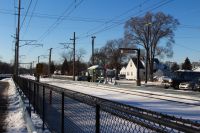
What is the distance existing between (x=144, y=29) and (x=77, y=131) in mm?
82911

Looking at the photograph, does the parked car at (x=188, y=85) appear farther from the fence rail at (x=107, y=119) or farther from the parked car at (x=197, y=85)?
the fence rail at (x=107, y=119)

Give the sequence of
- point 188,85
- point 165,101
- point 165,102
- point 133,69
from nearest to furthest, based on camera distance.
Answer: point 165,102 < point 165,101 < point 188,85 < point 133,69

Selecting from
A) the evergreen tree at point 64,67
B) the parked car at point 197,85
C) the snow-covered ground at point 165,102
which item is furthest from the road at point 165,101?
the evergreen tree at point 64,67

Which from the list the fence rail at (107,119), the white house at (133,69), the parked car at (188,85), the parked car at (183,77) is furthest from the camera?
the white house at (133,69)

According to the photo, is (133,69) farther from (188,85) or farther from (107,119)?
(107,119)

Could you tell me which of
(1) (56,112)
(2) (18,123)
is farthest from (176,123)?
(2) (18,123)

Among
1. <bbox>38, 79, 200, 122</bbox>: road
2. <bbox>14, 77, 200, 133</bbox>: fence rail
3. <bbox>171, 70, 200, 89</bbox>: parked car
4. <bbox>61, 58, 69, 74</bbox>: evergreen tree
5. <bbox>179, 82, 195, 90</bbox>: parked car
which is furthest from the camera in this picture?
<bbox>61, 58, 69, 74</bbox>: evergreen tree

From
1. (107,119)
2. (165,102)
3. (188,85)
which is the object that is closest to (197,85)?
(188,85)

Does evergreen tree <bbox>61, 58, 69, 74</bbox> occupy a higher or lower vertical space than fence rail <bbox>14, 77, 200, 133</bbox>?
higher

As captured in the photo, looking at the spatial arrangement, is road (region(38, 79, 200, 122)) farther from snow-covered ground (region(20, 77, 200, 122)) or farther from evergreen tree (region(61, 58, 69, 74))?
evergreen tree (region(61, 58, 69, 74))

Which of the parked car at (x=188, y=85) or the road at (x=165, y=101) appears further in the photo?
the parked car at (x=188, y=85)

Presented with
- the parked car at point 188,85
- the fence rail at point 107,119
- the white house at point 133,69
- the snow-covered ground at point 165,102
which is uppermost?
the white house at point 133,69

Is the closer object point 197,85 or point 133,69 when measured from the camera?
point 197,85

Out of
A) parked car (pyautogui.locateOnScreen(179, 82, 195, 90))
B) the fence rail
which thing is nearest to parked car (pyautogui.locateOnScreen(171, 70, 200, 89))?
parked car (pyautogui.locateOnScreen(179, 82, 195, 90))
